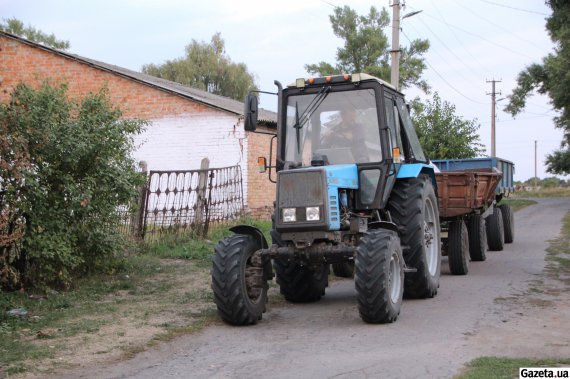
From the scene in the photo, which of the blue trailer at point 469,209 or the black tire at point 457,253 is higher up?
the blue trailer at point 469,209

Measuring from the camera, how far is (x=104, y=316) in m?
7.98

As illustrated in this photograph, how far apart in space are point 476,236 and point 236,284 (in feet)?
23.4

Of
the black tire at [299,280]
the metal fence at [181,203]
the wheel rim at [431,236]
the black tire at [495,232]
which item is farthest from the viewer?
the black tire at [495,232]

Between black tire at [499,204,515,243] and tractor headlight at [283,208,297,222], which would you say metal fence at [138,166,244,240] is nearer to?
tractor headlight at [283,208,297,222]

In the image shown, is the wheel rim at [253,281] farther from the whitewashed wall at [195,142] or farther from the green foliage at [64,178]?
the whitewashed wall at [195,142]

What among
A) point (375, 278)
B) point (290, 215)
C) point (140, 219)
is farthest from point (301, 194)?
point (140, 219)

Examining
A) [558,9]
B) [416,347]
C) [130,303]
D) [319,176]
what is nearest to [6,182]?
[130,303]

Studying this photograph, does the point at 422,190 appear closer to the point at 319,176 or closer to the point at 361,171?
the point at 361,171

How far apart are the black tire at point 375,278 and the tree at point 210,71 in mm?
40047

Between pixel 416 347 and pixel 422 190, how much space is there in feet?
9.79

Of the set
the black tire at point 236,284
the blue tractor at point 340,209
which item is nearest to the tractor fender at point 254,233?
the blue tractor at point 340,209

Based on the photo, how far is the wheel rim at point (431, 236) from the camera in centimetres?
986

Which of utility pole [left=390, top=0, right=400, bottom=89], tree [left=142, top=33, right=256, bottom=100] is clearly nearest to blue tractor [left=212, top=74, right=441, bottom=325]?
utility pole [left=390, top=0, right=400, bottom=89]

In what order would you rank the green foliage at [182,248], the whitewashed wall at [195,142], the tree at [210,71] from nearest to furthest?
the green foliage at [182,248] < the whitewashed wall at [195,142] < the tree at [210,71]
